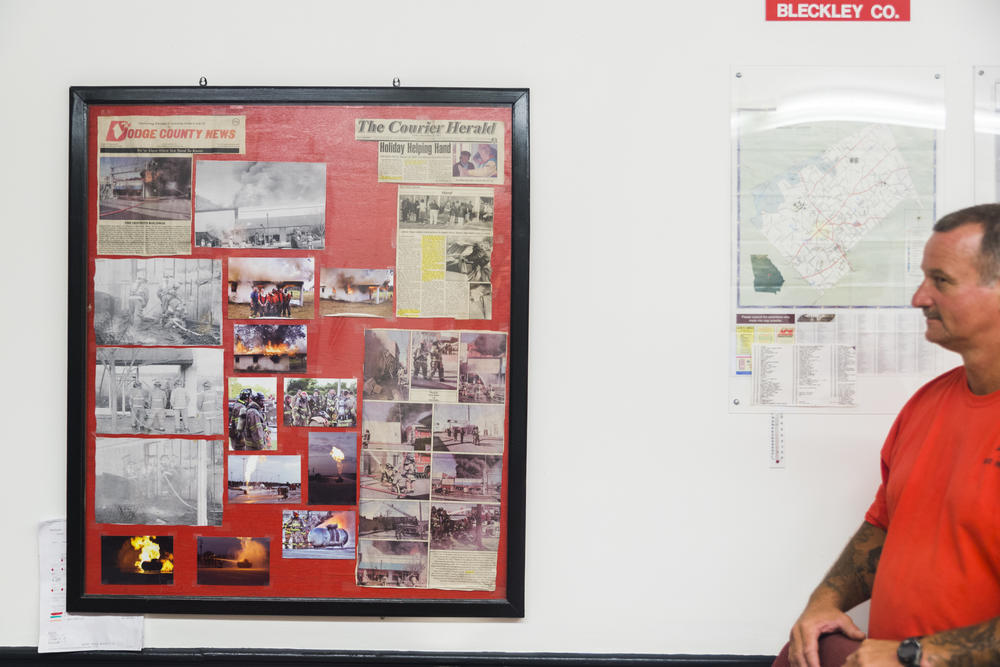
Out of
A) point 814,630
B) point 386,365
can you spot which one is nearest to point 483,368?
point 386,365

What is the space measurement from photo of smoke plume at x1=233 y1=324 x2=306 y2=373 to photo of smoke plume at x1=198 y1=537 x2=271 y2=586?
0.47 m

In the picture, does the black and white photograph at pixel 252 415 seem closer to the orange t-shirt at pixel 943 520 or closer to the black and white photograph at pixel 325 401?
the black and white photograph at pixel 325 401

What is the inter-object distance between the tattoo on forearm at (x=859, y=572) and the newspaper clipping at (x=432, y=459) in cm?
81

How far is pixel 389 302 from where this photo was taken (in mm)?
1743

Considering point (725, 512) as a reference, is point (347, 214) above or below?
above

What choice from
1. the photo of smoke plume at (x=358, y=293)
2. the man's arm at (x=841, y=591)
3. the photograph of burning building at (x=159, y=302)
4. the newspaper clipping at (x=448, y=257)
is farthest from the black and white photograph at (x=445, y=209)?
the man's arm at (x=841, y=591)

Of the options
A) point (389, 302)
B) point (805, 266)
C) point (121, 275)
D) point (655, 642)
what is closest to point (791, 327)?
point (805, 266)

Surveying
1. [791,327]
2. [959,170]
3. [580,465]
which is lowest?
[580,465]

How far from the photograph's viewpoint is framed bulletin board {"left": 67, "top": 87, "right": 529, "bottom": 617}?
1737 mm

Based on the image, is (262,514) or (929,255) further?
(262,514)

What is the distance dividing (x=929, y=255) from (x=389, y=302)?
125 cm

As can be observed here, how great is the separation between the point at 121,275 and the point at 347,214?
2.08 ft

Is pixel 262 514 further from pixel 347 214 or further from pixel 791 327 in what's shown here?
pixel 791 327

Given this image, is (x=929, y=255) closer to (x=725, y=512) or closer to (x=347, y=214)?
(x=725, y=512)
